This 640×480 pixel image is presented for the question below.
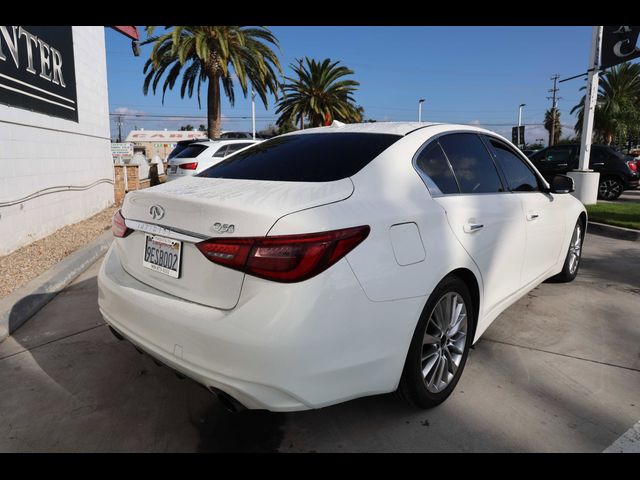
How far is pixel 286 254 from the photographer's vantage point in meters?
1.86

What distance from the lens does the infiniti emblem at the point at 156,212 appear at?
228 centimetres

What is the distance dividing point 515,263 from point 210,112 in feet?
58.1

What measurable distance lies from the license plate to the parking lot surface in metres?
0.86

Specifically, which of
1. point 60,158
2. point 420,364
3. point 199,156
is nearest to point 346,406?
point 420,364

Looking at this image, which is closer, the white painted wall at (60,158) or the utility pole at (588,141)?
the white painted wall at (60,158)

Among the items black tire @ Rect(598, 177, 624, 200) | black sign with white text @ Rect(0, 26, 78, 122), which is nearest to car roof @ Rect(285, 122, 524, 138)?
black sign with white text @ Rect(0, 26, 78, 122)

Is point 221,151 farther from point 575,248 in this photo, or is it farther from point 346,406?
point 346,406

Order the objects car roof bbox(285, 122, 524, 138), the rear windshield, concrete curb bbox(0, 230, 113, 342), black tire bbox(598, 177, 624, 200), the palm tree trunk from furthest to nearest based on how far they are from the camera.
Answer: the palm tree trunk → black tire bbox(598, 177, 624, 200) → concrete curb bbox(0, 230, 113, 342) → car roof bbox(285, 122, 524, 138) → the rear windshield

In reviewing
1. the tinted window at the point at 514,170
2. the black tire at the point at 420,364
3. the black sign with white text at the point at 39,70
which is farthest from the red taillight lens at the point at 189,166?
the black tire at the point at 420,364

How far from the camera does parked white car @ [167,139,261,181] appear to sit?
10641mm

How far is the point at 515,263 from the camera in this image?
10.5 ft

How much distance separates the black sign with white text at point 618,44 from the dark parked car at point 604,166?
312 centimetres

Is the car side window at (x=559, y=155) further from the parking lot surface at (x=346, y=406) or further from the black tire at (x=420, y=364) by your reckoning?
the black tire at (x=420, y=364)

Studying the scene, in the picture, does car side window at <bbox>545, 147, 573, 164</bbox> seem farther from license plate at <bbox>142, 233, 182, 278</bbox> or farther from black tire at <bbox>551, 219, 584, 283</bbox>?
license plate at <bbox>142, 233, 182, 278</bbox>
